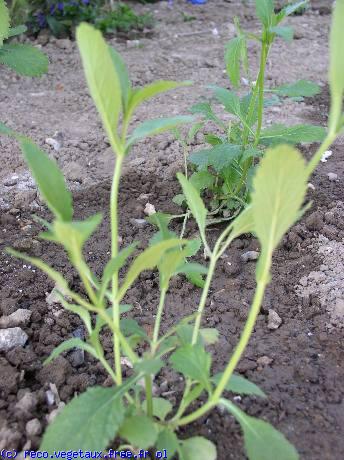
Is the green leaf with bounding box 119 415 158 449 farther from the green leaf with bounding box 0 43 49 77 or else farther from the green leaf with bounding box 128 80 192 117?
the green leaf with bounding box 0 43 49 77

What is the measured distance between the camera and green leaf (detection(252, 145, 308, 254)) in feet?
2.96

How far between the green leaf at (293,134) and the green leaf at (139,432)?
1.20 meters

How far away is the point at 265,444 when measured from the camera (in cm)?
108

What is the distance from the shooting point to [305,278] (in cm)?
189

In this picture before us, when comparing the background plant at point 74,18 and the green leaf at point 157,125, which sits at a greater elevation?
the green leaf at point 157,125

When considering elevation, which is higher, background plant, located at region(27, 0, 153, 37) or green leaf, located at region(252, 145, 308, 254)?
green leaf, located at region(252, 145, 308, 254)

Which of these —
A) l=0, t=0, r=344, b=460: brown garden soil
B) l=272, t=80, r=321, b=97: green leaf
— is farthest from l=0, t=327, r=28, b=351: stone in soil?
l=272, t=80, r=321, b=97: green leaf

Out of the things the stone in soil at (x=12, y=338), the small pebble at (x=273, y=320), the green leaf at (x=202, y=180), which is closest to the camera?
the stone in soil at (x=12, y=338)

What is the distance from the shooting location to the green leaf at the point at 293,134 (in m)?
1.97

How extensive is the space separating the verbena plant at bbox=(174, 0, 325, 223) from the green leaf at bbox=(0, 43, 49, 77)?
55 cm

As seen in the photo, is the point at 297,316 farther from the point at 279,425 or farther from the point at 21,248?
the point at 21,248

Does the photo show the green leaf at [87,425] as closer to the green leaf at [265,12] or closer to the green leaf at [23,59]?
the green leaf at [23,59]

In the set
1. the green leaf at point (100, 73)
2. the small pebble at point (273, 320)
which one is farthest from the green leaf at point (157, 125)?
the small pebble at point (273, 320)

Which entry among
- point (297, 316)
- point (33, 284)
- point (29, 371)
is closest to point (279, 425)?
point (297, 316)
